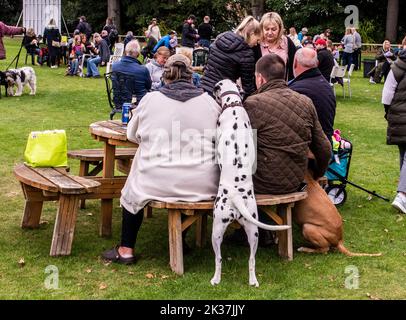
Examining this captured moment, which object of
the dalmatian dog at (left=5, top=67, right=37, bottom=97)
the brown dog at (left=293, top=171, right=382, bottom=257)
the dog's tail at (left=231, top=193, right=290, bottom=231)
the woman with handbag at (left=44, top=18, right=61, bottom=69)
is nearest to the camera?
the dog's tail at (left=231, top=193, right=290, bottom=231)

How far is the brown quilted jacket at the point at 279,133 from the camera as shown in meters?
5.71

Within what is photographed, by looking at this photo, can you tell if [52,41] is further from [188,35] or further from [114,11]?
[114,11]

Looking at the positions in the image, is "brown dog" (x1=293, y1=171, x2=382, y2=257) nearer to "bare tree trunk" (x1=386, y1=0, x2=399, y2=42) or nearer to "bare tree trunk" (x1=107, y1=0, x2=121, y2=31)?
"bare tree trunk" (x1=386, y1=0, x2=399, y2=42)

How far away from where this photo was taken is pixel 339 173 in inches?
306

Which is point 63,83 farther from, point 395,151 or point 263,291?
point 263,291

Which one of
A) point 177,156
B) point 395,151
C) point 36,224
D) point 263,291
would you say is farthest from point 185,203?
point 395,151

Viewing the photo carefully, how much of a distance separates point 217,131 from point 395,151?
6300 mm

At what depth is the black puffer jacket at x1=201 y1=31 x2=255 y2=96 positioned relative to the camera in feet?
20.8

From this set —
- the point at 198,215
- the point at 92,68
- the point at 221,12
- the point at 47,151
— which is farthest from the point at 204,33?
the point at 198,215

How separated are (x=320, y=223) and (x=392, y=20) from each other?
102 feet

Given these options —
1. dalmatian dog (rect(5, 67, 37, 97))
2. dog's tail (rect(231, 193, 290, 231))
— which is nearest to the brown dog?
dog's tail (rect(231, 193, 290, 231))

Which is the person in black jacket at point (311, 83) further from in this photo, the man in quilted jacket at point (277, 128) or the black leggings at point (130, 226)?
the black leggings at point (130, 226)

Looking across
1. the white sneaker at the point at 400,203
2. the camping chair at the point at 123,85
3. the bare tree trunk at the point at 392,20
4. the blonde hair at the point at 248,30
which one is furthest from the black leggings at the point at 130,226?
the bare tree trunk at the point at 392,20

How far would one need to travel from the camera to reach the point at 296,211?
612cm
